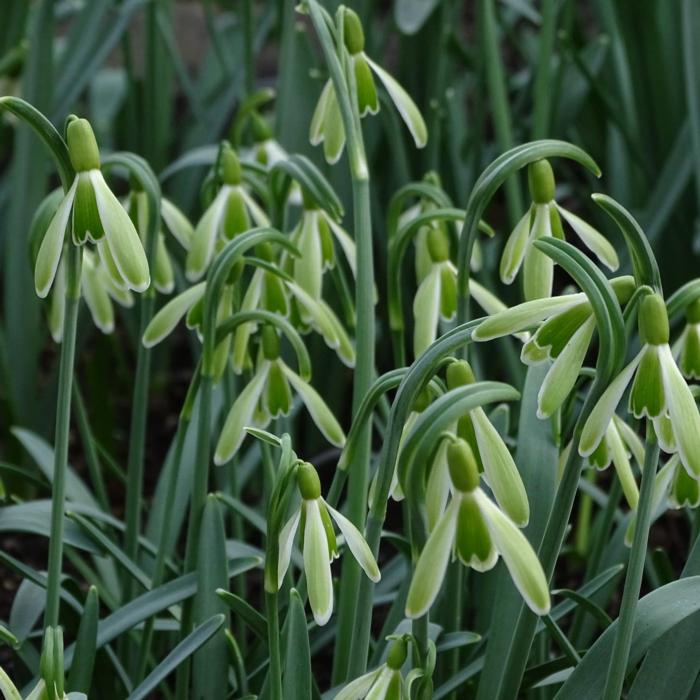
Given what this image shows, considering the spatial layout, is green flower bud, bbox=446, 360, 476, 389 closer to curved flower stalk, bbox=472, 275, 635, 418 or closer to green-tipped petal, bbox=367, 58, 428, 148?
curved flower stalk, bbox=472, 275, 635, 418

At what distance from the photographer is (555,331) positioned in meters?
0.94

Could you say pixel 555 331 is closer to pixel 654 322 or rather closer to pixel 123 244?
pixel 654 322

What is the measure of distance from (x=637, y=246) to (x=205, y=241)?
0.64 m

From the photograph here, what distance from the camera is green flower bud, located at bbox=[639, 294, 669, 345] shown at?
35.6 inches

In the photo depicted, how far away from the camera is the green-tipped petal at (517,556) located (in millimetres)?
848

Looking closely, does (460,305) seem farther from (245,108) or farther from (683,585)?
(245,108)

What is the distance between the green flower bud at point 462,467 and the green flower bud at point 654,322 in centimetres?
17

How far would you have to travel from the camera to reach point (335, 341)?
1.38 meters

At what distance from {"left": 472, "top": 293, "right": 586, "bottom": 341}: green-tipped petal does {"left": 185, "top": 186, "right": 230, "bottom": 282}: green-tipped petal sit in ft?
1.97

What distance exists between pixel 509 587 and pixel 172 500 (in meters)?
0.42

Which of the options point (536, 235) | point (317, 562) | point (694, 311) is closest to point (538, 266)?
point (536, 235)

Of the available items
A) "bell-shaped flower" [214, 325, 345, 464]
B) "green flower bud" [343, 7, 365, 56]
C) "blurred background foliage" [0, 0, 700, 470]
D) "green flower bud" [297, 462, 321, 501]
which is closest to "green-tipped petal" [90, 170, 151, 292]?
"green flower bud" [297, 462, 321, 501]

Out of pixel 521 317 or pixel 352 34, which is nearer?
pixel 521 317

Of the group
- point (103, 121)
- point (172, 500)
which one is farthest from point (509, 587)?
point (103, 121)
